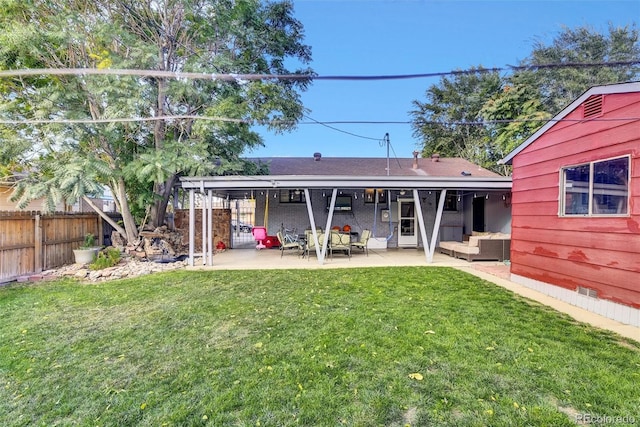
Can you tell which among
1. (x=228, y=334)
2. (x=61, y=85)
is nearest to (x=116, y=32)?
(x=61, y=85)

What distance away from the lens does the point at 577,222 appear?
5.34 meters

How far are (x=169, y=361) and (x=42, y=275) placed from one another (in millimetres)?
6615

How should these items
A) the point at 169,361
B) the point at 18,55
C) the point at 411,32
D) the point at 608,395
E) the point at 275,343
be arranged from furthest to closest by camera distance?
the point at 411,32
the point at 18,55
the point at 275,343
the point at 169,361
the point at 608,395

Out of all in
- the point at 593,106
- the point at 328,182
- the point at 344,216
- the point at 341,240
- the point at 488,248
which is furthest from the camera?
the point at 344,216

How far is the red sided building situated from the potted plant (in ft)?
36.6

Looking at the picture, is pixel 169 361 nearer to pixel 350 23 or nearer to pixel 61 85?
pixel 61 85

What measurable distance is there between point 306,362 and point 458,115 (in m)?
25.7

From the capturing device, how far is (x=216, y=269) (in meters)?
8.28

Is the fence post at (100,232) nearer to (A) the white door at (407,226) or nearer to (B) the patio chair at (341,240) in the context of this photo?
(B) the patio chair at (341,240)

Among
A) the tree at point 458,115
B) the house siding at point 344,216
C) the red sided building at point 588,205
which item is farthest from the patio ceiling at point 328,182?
the tree at point 458,115

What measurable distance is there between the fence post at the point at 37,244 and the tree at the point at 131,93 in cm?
73

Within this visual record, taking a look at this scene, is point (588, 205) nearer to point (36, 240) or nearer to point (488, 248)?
point (488, 248)

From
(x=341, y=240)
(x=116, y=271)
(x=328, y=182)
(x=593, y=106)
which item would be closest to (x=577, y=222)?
(x=593, y=106)

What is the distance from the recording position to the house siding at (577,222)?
442 centimetres
